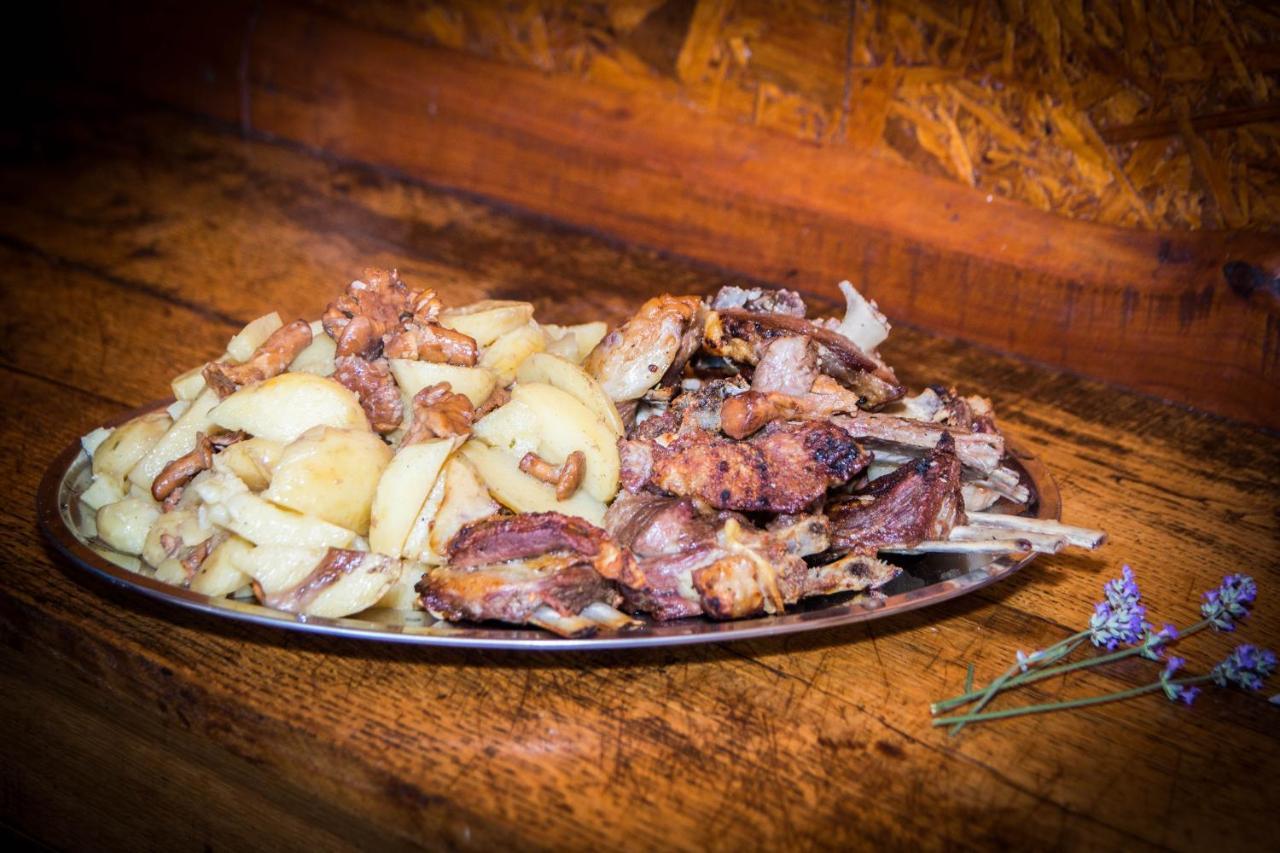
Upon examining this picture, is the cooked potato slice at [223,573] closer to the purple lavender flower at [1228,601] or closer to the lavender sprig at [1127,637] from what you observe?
the lavender sprig at [1127,637]

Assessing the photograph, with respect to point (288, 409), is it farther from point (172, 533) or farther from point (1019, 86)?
point (1019, 86)

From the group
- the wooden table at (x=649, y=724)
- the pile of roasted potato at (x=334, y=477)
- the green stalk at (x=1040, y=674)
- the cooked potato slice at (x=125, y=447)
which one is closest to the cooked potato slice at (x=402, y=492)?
the pile of roasted potato at (x=334, y=477)

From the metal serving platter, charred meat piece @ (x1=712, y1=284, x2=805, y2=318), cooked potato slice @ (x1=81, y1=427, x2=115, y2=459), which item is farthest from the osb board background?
cooked potato slice @ (x1=81, y1=427, x2=115, y2=459)

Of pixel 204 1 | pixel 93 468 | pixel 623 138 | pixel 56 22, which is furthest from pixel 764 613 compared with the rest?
pixel 56 22

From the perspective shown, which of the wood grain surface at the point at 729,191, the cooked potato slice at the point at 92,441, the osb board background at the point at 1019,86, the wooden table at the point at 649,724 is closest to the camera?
the wooden table at the point at 649,724

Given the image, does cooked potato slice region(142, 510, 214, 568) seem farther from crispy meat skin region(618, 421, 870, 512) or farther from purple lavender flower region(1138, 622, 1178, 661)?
purple lavender flower region(1138, 622, 1178, 661)

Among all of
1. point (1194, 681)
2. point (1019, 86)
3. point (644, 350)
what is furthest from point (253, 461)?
point (1019, 86)

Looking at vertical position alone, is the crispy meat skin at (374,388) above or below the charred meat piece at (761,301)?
below
